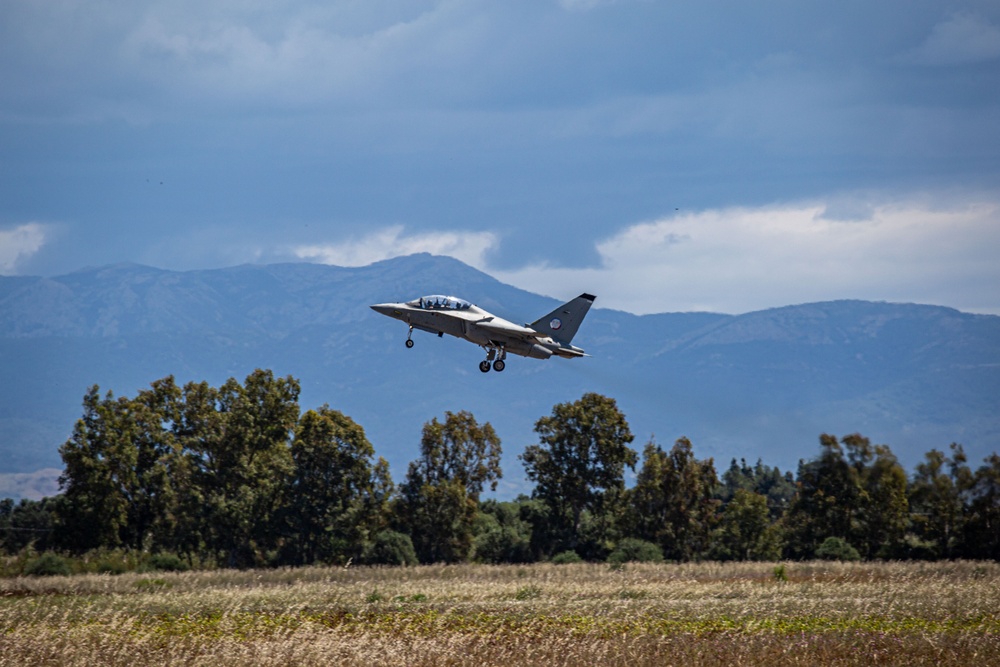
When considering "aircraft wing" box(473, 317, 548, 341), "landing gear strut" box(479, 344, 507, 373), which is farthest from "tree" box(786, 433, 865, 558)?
"landing gear strut" box(479, 344, 507, 373)

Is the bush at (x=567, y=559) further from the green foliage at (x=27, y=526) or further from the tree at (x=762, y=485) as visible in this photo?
the tree at (x=762, y=485)

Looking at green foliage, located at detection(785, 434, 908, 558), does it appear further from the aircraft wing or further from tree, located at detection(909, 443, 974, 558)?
the aircraft wing

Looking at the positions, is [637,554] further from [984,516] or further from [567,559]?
[984,516]

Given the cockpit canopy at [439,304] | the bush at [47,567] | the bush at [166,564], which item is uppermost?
the cockpit canopy at [439,304]

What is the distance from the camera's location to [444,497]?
75.8 metres

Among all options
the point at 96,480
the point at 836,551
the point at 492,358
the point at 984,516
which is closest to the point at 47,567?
the point at 96,480

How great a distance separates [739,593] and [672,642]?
13.9 m

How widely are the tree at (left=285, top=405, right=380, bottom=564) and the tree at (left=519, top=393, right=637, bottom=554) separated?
13147 millimetres

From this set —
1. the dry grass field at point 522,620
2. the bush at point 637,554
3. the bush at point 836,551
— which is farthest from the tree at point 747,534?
the dry grass field at point 522,620

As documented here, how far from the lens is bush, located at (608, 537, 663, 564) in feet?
217

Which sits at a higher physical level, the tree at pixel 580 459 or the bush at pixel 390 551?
the tree at pixel 580 459

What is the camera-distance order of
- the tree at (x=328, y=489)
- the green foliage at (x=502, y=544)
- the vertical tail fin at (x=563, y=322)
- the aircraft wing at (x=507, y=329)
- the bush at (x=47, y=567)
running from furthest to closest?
the green foliage at (x=502, y=544) → the tree at (x=328, y=489) → the bush at (x=47, y=567) → the vertical tail fin at (x=563, y=322) → the aircraft wing at (x=507, y=329)

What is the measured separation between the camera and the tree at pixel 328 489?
73625 mm

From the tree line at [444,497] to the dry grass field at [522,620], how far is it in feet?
56.7
